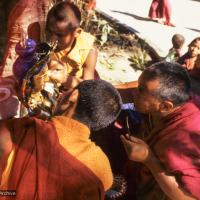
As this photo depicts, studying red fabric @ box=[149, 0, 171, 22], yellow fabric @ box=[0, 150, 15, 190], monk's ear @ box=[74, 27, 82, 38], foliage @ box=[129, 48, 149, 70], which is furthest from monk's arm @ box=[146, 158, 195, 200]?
red fabric @ box=[149, 0, 171, 22]

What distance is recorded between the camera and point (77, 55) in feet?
11.5

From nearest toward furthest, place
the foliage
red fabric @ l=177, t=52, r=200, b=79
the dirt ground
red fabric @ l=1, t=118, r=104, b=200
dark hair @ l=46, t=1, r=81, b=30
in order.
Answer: red fabric @ l=1, t=118, r=104, b=200, dark hair @ l=46, t=1, r=81, b=30, red fabric @ l=177, t=52, r=200, b=79, the dirt ground, the foliage

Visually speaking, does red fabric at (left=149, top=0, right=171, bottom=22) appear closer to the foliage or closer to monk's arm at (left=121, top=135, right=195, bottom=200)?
the foliage

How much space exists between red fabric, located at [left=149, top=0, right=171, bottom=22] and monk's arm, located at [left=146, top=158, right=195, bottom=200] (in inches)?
315

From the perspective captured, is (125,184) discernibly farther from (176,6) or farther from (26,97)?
(176,6)

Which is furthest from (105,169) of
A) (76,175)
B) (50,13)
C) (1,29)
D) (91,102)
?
(1,29)

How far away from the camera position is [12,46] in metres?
3.82

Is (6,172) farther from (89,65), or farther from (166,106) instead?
(89,65)

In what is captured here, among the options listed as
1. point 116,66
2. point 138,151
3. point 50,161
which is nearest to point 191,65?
point 116,66

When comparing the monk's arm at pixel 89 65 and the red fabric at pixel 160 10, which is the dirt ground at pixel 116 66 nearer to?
the monk's arm at pixel 89 65

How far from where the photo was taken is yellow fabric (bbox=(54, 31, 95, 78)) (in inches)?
137

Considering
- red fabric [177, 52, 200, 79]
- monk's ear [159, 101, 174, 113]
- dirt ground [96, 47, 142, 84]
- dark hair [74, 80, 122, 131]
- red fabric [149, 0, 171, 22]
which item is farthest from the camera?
red fabric [149, 0, 171, 22]

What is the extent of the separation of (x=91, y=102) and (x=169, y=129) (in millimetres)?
568

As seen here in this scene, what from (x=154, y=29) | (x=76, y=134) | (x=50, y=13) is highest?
(x=50, y=13)
